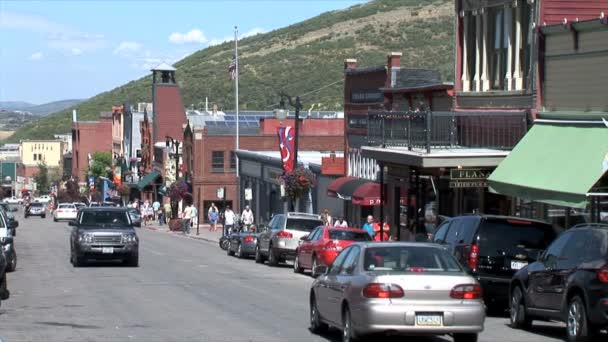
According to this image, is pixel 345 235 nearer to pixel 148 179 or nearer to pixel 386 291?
pixel 386 291

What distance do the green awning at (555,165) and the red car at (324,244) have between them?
14.7 feet

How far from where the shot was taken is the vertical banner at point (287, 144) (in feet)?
174

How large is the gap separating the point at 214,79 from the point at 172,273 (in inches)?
4597

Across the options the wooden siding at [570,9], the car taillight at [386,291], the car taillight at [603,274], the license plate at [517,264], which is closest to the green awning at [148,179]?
the wooden siding at [570,9]

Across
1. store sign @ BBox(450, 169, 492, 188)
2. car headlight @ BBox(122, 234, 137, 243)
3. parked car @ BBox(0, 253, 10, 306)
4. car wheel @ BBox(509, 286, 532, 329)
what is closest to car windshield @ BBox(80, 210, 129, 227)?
car headlight @ BBox(122, 234, 137, 243)

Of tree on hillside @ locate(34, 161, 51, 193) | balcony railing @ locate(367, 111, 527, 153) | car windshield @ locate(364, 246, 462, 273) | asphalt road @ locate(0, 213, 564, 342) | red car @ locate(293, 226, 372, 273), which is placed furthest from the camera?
tree on hillside @ locate(34, 161, 51, 193)

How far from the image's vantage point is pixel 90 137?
143875 mm

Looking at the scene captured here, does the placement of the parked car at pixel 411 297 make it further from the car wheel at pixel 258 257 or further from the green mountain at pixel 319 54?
the green mountain at pixel 319 54

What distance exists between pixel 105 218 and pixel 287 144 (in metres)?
20.2

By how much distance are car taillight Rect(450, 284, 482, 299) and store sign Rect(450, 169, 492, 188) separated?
16145 mm

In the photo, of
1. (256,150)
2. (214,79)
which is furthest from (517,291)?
(214,79)

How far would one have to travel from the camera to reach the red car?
30.5 m

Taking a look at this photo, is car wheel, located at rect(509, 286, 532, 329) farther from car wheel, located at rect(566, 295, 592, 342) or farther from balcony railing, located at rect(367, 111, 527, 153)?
balcony railing, located at rect(367, 111, 527, 153)

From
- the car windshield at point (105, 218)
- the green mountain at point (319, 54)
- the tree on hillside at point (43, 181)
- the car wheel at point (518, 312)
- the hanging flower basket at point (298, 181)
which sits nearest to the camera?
the car wheel at point (518, 312)
